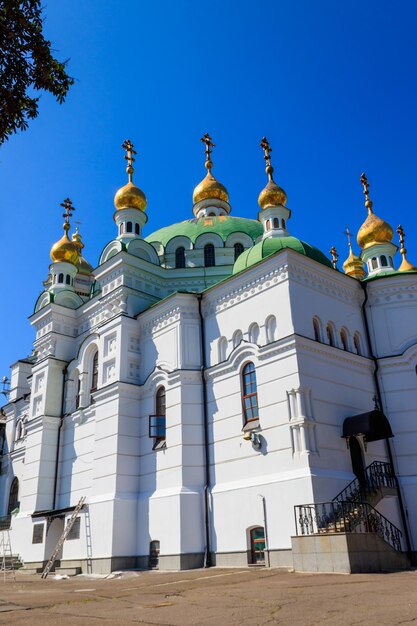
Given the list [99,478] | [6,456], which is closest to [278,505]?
[99,478]

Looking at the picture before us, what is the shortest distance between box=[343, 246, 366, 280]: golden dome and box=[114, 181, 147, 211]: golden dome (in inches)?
397

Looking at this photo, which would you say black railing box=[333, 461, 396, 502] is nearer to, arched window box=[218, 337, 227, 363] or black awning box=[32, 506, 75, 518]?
arched window box=[218, 337, 227, 363]

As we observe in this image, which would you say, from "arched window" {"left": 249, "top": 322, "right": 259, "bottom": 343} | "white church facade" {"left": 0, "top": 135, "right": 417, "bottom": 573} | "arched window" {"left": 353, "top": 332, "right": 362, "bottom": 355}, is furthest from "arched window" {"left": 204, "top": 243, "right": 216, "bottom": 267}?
"arched window" {"left": 353, "top": 332, "right": 362, "bottom": 355}

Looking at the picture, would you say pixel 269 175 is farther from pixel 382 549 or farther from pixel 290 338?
pixel 382 549

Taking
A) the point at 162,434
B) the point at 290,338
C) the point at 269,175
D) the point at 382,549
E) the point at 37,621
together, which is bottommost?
the point at 37,621

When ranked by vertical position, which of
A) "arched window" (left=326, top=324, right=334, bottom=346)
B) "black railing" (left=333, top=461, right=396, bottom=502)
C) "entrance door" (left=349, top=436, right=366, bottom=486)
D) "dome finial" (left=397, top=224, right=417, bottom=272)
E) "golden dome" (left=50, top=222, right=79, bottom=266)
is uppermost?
"golden dome" (left=50, top=222, right=79, bottom=266)

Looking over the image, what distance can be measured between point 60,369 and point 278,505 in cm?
1162

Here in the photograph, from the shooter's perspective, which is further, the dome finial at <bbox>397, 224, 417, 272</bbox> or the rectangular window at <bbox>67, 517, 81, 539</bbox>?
the dome finial at <bbox>397, 224, 417, 272</bbox>

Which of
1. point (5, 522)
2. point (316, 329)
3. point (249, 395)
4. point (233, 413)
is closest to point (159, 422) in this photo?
point (233, 413)

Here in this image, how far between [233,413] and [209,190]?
14342 millimetres

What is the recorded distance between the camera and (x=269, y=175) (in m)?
21.0

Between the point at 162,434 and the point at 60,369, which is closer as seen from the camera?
the point at 162,434

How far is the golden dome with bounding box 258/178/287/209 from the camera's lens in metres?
20.3

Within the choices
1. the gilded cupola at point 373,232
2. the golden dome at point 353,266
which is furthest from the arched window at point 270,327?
the golden dome at point 353,266
